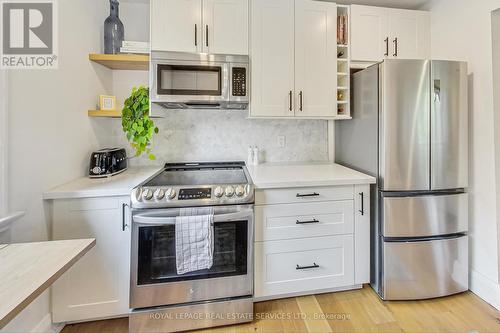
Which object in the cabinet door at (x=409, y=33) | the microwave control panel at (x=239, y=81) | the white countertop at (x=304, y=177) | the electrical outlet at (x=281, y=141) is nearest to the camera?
the white countertop at (x=304, y=177)

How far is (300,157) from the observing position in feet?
8.31

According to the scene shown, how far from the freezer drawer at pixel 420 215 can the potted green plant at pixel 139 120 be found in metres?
1.81

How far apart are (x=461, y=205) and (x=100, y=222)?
8.25 ft

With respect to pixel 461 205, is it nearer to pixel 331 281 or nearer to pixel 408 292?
pixel 408 292

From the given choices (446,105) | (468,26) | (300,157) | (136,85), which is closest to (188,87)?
(136,85)

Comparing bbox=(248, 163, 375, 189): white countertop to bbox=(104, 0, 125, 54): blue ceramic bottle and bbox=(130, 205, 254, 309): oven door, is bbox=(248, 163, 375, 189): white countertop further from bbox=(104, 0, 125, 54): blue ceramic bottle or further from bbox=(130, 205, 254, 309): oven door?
bbox=(104, 0, 125, 54): blue ceramic bottle

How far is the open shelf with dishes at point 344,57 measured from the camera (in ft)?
7.00

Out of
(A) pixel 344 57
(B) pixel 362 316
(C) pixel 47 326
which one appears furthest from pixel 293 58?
(C) pixel 47 326

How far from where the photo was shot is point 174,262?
1.54 metres

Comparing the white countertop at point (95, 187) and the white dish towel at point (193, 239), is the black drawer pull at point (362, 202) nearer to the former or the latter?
the white dish towel at point (193, 239)

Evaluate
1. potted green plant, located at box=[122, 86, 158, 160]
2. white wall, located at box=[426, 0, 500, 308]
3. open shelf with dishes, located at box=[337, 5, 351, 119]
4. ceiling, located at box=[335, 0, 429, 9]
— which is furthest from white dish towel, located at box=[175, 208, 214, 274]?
ceiling, located at box=[335, 0, 429, 9]

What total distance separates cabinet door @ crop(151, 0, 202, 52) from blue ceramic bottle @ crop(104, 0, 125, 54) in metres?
0.35

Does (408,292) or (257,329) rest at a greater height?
(408,292)

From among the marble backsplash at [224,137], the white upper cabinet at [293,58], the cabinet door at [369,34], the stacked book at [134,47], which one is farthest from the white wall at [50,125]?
the cabinet door at [369,34]
